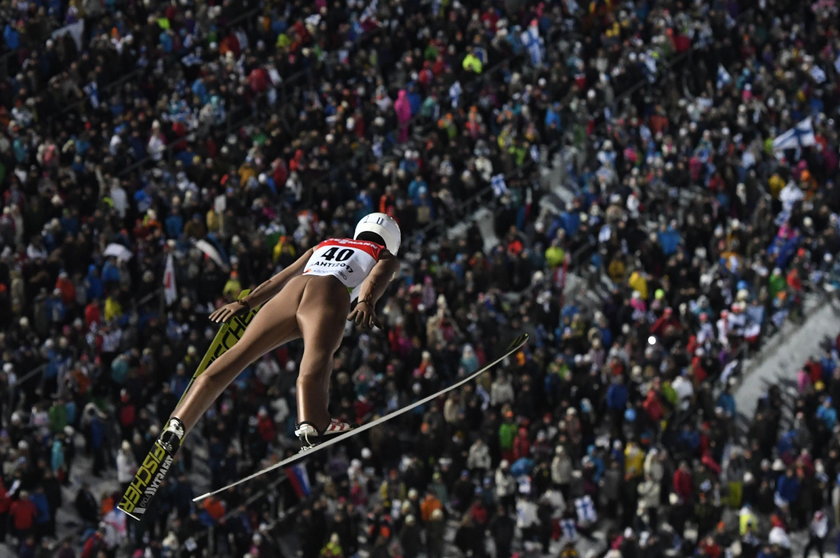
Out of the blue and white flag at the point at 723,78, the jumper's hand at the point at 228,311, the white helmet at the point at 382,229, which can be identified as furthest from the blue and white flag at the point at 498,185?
the jumper's hand at the point at 228,311

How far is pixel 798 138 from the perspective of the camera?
3522 cm

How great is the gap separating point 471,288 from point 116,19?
362 inches

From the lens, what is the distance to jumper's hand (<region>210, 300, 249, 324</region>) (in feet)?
42.6

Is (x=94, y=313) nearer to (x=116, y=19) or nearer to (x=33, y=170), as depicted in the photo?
(x=33, y=170)

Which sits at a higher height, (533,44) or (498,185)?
(533,44)

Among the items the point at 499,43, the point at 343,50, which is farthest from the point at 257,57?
the point at 499,43

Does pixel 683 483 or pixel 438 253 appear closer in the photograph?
pixel 683 483

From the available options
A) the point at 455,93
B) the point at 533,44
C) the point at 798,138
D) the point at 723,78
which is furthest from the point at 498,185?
the point at 723,78

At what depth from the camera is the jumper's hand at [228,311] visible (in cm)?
1298

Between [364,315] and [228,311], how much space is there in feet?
3.68

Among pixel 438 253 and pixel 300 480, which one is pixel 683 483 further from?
pixel 438 253

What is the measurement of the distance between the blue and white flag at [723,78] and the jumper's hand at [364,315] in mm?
25758

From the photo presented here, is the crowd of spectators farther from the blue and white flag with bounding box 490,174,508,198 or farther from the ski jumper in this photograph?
the ski jumper

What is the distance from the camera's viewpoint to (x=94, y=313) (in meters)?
27.2
